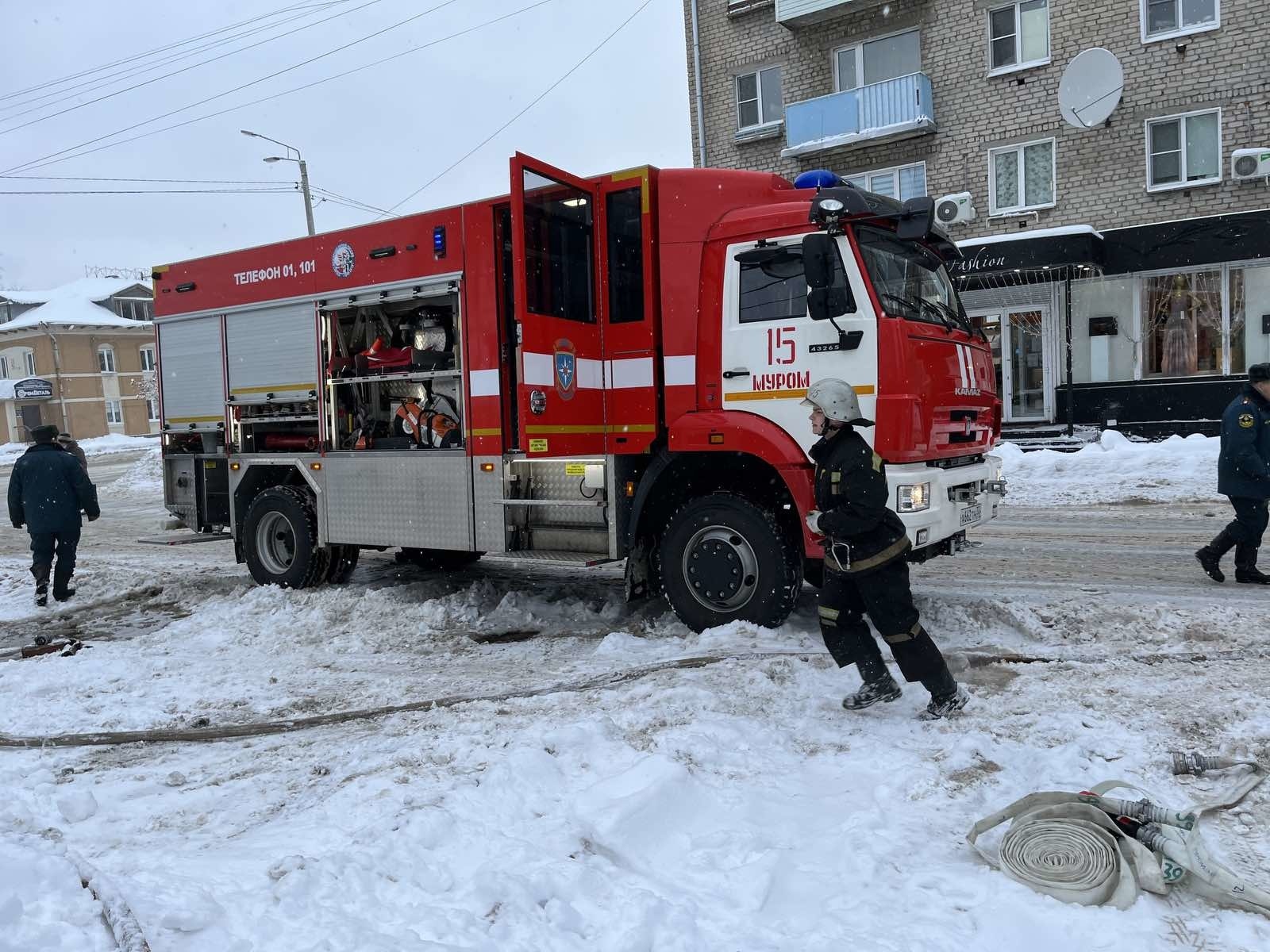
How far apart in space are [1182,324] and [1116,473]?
6.11 m

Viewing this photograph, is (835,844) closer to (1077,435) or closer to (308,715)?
(308,715)

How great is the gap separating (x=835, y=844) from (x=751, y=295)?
393 cm

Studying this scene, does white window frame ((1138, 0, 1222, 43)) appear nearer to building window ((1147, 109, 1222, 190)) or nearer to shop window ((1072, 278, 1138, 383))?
building window ((1147, 109, 1222, 190))

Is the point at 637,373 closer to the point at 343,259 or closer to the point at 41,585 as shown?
the point at 343,259

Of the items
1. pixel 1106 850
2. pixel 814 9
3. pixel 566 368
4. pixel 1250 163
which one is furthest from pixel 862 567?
pixel 814 9

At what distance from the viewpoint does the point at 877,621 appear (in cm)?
479

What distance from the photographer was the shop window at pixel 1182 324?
18.2 metres

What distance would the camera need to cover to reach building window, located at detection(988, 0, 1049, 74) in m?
19.8

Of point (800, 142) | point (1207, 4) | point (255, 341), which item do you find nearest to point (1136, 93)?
point (1207, 4)

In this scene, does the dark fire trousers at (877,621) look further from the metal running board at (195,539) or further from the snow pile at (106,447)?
the snow pile at (106,447)

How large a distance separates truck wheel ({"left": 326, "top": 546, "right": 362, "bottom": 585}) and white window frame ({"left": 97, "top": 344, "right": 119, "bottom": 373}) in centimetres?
5813

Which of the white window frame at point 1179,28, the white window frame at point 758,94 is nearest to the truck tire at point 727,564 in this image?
the white window frame at point 1179,28

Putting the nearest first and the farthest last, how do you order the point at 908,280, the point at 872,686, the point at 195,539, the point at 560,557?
the point at 872,686, the point at 908,280, the point at 560,557, the point at 195,539

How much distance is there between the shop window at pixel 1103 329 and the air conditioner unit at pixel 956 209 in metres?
2.65
